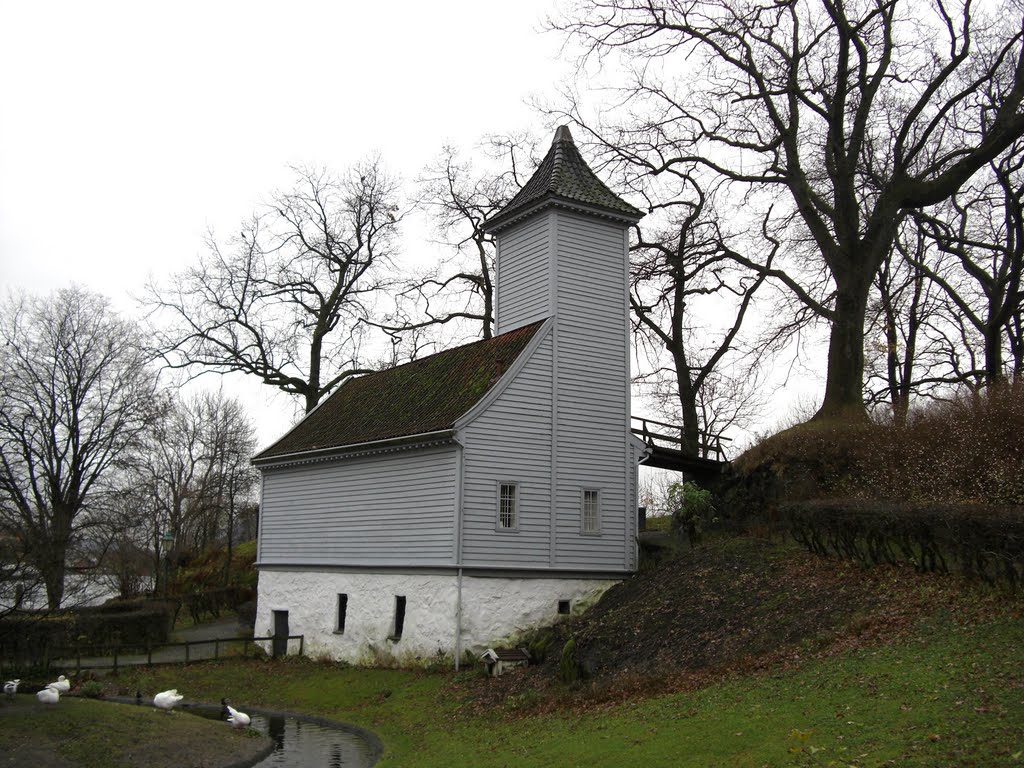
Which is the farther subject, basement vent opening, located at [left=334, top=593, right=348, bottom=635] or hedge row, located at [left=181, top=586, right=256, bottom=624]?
hedge row, located at [left=181, top=586, right=256, bottom=624]

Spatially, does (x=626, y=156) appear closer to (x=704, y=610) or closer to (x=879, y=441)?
(x=879, y=441)

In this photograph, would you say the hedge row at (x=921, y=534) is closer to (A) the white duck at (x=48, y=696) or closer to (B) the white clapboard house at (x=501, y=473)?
(B) the white clapboard house at (x=501, y=473)

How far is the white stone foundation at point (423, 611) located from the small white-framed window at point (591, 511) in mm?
1419

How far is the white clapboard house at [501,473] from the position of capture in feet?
80.3

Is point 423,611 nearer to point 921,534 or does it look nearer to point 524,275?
point 524,275

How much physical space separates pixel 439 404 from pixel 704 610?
32.0 ft

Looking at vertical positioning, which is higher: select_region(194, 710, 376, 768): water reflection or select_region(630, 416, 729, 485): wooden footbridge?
select_region(630, 416, 729, 485): wooden footbridge

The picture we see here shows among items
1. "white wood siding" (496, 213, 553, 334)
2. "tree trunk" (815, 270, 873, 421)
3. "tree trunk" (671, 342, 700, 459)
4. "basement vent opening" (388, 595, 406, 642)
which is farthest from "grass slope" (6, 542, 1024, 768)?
"tree trunk" (671, 342, 700, 459)

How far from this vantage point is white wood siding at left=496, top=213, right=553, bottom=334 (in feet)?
89.7

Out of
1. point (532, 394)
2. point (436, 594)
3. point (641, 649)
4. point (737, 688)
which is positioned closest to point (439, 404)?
point (532, 394)

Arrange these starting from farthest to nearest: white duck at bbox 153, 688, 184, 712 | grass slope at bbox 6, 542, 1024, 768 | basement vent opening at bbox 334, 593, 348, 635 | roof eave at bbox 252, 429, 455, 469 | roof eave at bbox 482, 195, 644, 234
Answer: basement vent opening at bbox 334, 593, 348, 635 → roof eave at bbox 482, 195, 644, 234 → roof eave at bbox 252, 429, 455, 469 → white duck at bbox 153, 688, 184, 712 → grass slope at bbox 6, 542, 1024, 768

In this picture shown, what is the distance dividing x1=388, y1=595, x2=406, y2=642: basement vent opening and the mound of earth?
4262mm

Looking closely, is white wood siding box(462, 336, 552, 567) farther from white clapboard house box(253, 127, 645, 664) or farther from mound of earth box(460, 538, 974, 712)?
mound of earth box(460, 538, 974, 712)

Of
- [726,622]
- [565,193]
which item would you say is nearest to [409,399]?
[565,193]
